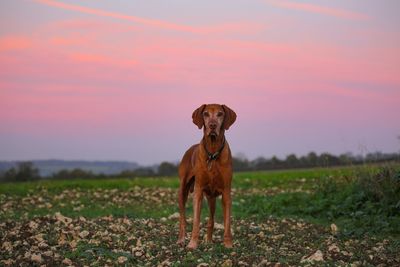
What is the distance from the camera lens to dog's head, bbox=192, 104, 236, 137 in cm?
1092

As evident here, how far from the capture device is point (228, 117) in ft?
36.9

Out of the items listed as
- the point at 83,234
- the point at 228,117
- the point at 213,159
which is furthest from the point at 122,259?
the point at 228,117

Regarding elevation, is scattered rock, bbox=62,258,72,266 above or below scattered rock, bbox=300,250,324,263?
below

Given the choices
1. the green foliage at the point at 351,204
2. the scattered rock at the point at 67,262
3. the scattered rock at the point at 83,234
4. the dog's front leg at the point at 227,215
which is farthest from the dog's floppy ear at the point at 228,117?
the green foliage at the point at 351,204

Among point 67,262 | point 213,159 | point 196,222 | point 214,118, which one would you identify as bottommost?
point 67,262

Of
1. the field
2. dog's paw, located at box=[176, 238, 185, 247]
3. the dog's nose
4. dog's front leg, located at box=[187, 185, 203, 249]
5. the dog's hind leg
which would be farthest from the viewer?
the dog's hind leg

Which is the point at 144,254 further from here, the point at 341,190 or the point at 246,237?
the point at 341,190

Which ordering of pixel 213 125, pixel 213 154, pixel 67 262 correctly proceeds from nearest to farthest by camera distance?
1. pixel 67 262
2. pixel 213 125
3. pixel 213 154

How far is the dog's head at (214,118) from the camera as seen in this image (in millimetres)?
10922

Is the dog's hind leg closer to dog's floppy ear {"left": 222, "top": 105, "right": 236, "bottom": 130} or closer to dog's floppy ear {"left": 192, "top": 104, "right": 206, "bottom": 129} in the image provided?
dog's floppy ear {"left": 192, "top": 104, "right": 206, "bottom": 129}

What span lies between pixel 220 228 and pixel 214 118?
4235 mm

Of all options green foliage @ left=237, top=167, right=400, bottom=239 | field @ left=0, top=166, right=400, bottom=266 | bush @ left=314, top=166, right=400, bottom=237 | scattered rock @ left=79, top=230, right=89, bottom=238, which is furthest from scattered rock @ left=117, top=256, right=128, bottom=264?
bush @ left=314, top=166, right=400, bottom=237

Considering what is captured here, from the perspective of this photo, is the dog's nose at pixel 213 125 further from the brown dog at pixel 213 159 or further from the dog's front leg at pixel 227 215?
the dog's front leg at pixel 227 215

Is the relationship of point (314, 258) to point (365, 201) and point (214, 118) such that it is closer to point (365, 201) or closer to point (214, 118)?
point (214, 118)
